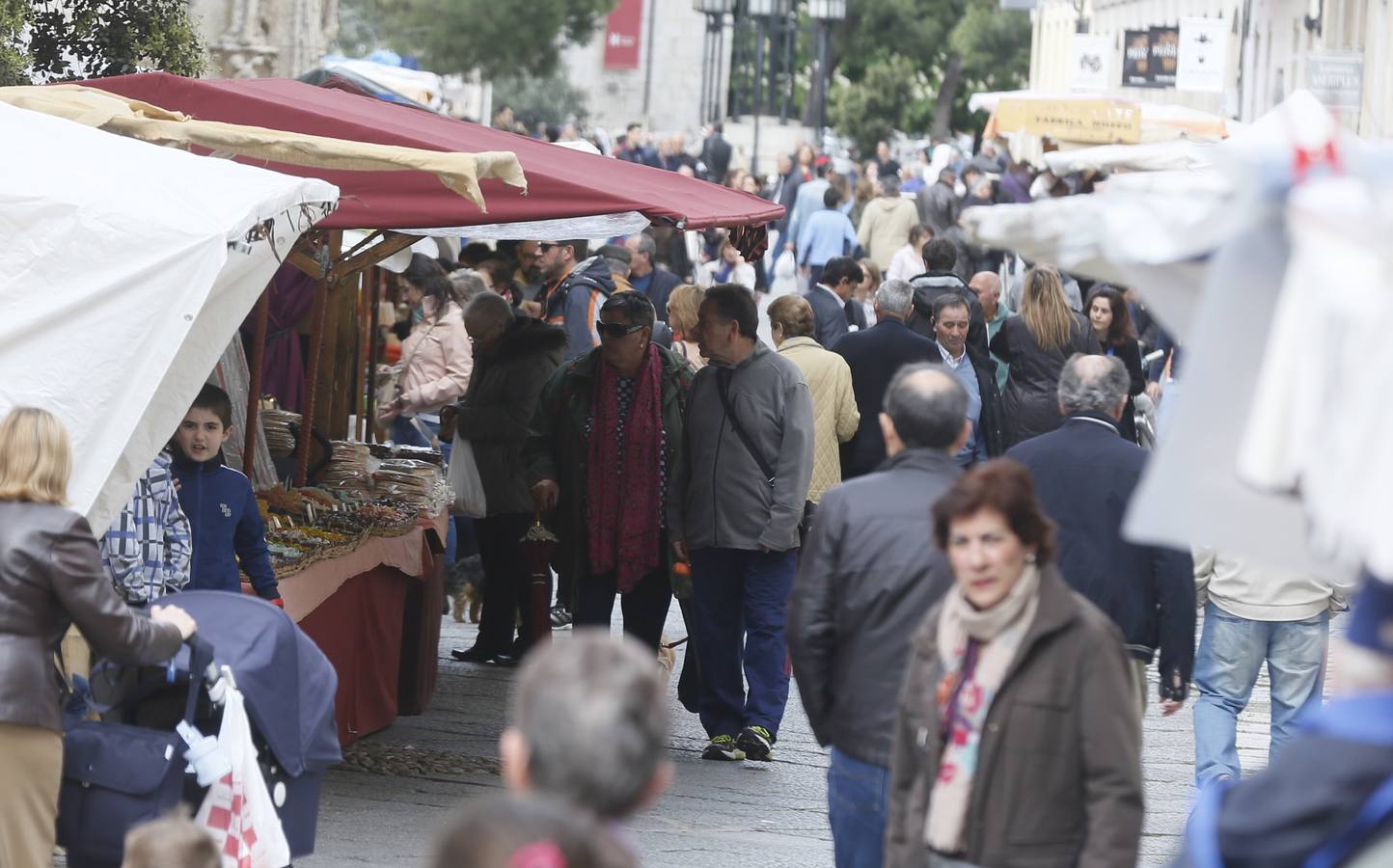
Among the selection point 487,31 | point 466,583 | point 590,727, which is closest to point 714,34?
point 487,31

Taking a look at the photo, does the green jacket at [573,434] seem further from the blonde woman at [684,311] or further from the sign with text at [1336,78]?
the sign with text at [1336,78]

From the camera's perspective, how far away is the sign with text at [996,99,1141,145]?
91.7 ft

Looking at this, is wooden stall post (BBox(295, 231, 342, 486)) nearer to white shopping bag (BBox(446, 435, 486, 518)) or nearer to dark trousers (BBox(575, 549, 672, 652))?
white shopping bag (BBox(446, 435, 486, 518))

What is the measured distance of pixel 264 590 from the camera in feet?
25.2

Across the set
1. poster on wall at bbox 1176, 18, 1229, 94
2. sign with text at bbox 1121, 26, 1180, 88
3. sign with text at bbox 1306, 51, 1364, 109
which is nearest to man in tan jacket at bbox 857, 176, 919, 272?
sign with text at bbox 1306, 51, 1364, 109

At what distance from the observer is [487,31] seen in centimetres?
5528

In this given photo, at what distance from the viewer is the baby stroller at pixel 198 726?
572 cm

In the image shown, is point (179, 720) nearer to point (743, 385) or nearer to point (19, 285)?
point (19, 285)

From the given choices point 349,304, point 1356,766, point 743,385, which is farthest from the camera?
point 349,304

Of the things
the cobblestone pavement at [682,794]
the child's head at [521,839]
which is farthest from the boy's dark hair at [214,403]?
the child's head at [521,839]

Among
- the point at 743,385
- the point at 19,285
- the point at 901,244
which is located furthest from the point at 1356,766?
the point at 901,244

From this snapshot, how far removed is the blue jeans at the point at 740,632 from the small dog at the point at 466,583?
340cm

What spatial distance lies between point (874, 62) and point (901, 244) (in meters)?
49.1

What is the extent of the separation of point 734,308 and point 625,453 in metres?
0.95
